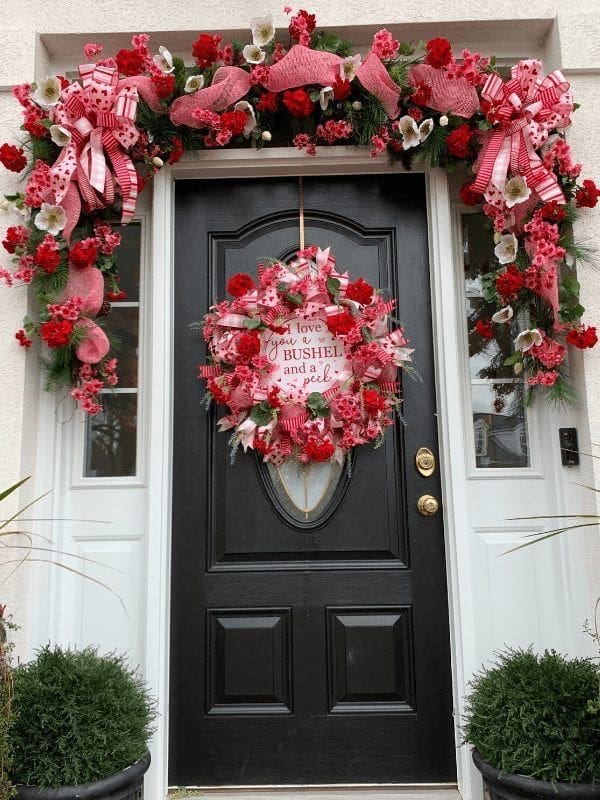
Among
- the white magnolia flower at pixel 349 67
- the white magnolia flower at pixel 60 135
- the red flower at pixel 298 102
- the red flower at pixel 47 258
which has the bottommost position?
the red flower at pixel 47 258

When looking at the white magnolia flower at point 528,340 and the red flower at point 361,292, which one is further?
the red flower at point 361,292

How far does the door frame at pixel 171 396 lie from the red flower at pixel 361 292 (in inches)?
9.7

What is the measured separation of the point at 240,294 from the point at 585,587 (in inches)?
57.1

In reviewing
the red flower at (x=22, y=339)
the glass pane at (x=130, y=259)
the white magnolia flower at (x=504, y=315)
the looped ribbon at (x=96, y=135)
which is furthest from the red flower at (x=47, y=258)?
the white magnolia flower at (x=504, y=315)

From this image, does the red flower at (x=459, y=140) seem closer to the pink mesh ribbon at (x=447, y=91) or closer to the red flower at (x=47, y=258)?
the pink mesh ribbon at (x=447, y=91)

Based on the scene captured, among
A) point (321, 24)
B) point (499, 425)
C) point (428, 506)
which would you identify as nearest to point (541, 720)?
point (428, 506)

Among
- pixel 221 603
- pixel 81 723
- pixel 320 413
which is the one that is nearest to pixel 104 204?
pixel 320 413

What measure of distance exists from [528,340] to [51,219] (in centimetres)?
156

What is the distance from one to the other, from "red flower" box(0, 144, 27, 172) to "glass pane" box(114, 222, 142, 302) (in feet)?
1.23

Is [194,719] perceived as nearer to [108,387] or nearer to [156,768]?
[156,768]

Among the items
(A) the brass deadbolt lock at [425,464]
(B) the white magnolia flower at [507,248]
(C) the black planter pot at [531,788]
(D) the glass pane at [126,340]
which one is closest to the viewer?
(C) the black planter pot at [531,788]

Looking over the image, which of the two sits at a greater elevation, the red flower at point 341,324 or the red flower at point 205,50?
the red flower at point 205,50

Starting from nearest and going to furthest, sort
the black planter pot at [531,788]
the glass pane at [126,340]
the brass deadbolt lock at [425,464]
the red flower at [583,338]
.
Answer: the black planter pot at [531,788] → the red flower at [583,338] → the brass deadbolt lock at [425,464] → the glass pane at [126,340]

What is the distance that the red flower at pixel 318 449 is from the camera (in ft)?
6.86
